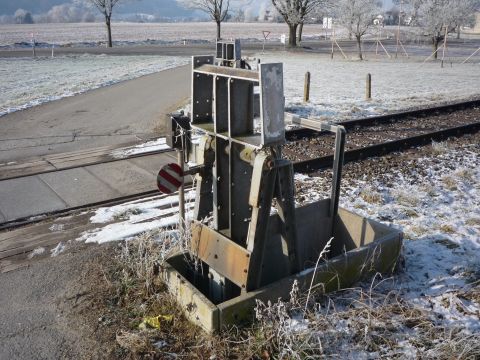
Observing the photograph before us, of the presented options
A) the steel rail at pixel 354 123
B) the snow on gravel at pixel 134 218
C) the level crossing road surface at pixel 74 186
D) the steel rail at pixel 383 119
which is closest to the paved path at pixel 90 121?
the steel rail at pixel 354 123

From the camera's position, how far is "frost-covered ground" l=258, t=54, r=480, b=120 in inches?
586

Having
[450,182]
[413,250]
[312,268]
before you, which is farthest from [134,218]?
[450,182]

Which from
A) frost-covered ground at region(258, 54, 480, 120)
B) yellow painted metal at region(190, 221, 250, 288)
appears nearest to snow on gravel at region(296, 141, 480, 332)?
yellow painted metal at region(190, 221, 250, 288)

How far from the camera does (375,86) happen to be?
20.2 m

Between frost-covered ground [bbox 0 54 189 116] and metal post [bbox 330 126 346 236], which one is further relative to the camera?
frost-covered ground [bbox 0 54 189 116]

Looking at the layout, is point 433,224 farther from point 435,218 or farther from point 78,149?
point 78,149

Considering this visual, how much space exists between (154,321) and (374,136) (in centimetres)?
837

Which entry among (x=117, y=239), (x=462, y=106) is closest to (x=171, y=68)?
(x=462, y=106)

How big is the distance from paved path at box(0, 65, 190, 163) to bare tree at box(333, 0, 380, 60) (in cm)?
2412

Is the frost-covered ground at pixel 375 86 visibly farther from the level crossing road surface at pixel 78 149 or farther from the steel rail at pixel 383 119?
the level crossing road surface at pixel 78 149

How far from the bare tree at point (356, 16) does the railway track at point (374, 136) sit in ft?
84.0

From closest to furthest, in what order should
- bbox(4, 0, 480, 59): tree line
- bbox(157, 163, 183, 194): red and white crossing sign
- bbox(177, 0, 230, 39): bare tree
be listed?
bbox(157, 163, 183, 194): red and white crossing sign, bbox(4, 0, 480, 59): tree line, bbox(177, 0, 230, 39): bare tree

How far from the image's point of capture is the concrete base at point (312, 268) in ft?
12.4

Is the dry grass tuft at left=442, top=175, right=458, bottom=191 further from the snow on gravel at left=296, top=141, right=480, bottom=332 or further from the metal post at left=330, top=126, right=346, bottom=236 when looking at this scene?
the metal post at left=330, top=126, right=346, bottom=236
